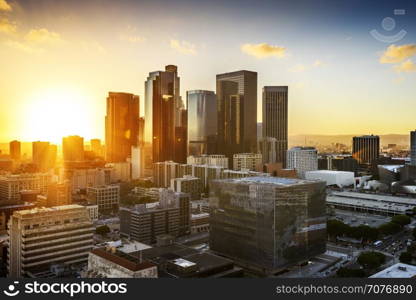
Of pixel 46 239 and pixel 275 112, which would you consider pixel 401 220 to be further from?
pixel 275 112

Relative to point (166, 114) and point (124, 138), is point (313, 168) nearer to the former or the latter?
point (166, 114)

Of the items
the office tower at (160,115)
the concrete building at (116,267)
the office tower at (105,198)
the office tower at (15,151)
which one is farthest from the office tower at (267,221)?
the office tower at (160,115)

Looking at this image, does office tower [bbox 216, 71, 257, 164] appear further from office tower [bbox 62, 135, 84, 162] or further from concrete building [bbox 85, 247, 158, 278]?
A: concrete building [bbox 85, 247, 158, 278]

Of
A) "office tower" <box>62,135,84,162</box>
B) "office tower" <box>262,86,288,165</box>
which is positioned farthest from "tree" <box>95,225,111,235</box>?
"office tower" <box>262,86,288,165</box>

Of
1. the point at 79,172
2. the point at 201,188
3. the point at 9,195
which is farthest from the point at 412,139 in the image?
the point at 9,195

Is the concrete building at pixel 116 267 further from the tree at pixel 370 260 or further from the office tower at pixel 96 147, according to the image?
the office tower at pixel 96 147

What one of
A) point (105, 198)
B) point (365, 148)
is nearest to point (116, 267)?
point (105, 198)
